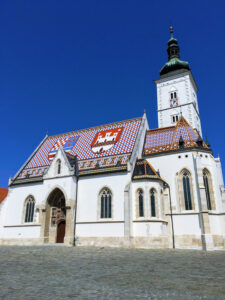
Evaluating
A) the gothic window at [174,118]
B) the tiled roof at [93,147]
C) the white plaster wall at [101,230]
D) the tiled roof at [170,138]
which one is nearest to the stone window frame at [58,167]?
the tiled roof at [93,147]

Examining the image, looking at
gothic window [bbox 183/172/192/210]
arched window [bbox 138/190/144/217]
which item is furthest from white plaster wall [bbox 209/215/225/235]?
arched window [bbox 138/190/144/217]

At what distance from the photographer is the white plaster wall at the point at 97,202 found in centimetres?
2434

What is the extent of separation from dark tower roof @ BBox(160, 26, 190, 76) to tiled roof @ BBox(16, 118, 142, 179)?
17.0 metres

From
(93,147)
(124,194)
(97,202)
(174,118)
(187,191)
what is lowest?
(97,202)

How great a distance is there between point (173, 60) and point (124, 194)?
30909 mm

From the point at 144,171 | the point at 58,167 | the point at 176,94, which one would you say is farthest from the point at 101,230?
the point at 176,94

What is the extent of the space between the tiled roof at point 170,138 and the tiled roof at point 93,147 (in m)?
2.24

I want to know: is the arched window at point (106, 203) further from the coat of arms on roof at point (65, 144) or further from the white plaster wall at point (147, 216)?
the coat of arms on roof at point (65, 144)

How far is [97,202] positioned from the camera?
25922 mm

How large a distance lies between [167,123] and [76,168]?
1861 centimetres

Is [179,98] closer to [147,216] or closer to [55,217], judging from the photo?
[147,216]

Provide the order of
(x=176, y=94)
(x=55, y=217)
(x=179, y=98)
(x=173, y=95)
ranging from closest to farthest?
(x=55, y=217)
(x=179, y=98)
(x=176, y=94)
(x=173, y=95)

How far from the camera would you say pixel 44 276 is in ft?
26.7

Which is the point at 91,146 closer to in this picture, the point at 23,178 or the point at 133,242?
the point at 23,178
